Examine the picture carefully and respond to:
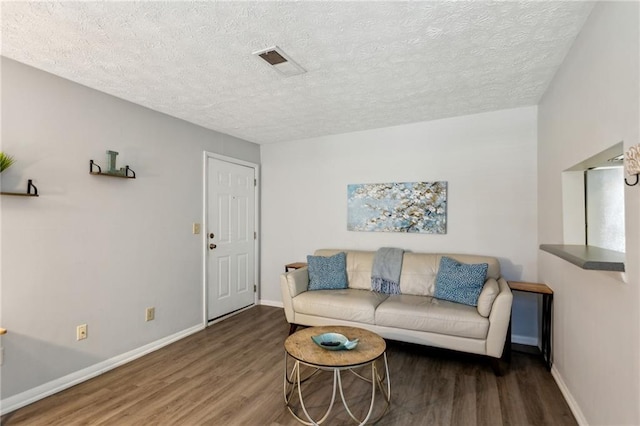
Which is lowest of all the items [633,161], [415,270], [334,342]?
[334,342]

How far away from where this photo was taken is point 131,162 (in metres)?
2.83

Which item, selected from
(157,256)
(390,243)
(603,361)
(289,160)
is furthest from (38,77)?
(603,361)

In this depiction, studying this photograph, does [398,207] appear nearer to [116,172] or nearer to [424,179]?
[424,179]

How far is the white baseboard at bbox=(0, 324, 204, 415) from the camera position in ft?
6.69

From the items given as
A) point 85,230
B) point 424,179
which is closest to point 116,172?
point 85,230

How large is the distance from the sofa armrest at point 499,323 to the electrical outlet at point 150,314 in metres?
3.06

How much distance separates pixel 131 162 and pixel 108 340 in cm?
158

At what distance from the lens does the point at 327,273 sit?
3.45 meters

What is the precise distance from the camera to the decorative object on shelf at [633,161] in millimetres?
1138

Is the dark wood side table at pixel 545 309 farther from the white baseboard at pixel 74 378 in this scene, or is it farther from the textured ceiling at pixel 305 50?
the white baseboard at pixel 74 378

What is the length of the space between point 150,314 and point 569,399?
3.47 m

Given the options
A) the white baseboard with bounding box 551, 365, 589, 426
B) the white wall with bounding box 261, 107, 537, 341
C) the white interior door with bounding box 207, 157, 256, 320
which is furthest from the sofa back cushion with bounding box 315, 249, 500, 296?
the white interior door with bounding box 207, 157, 256, 320

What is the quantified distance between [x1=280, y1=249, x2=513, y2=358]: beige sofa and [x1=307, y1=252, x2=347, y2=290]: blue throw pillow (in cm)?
8

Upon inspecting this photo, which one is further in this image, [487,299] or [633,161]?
[487,299]
